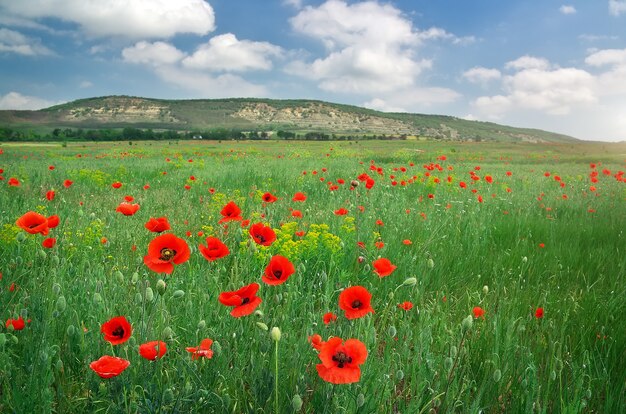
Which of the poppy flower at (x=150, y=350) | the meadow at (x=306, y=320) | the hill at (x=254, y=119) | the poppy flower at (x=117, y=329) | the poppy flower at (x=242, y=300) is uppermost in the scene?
the hill at (x=254, y=119)

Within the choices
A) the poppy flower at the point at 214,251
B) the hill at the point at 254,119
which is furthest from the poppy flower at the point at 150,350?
the hill at the point at 254,119

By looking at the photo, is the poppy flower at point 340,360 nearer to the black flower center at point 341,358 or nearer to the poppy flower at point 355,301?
the black flower center at point 341,358

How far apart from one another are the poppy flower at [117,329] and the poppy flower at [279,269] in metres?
0.47

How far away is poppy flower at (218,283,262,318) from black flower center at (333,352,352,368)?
0.96ft

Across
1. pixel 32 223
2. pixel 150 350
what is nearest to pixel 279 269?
pixel 150 350

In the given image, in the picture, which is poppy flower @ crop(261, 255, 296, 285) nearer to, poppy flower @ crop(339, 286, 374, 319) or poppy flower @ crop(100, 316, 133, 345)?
poppy flower @ crop(339, 286, 374, 319)

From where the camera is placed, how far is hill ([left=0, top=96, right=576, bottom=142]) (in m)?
152

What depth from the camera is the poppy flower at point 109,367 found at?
1.13 m

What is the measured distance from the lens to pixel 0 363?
4.80 feet

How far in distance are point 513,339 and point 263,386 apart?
1337 mm

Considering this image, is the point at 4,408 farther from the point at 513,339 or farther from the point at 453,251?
the point at 453,251

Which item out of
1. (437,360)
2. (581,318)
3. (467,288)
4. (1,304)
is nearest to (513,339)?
(437,360)

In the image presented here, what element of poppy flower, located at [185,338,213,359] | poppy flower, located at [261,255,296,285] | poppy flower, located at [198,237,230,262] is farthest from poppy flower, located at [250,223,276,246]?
poppy flower, located at [185,338,213,359]

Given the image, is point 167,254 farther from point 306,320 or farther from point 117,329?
point 306,320
